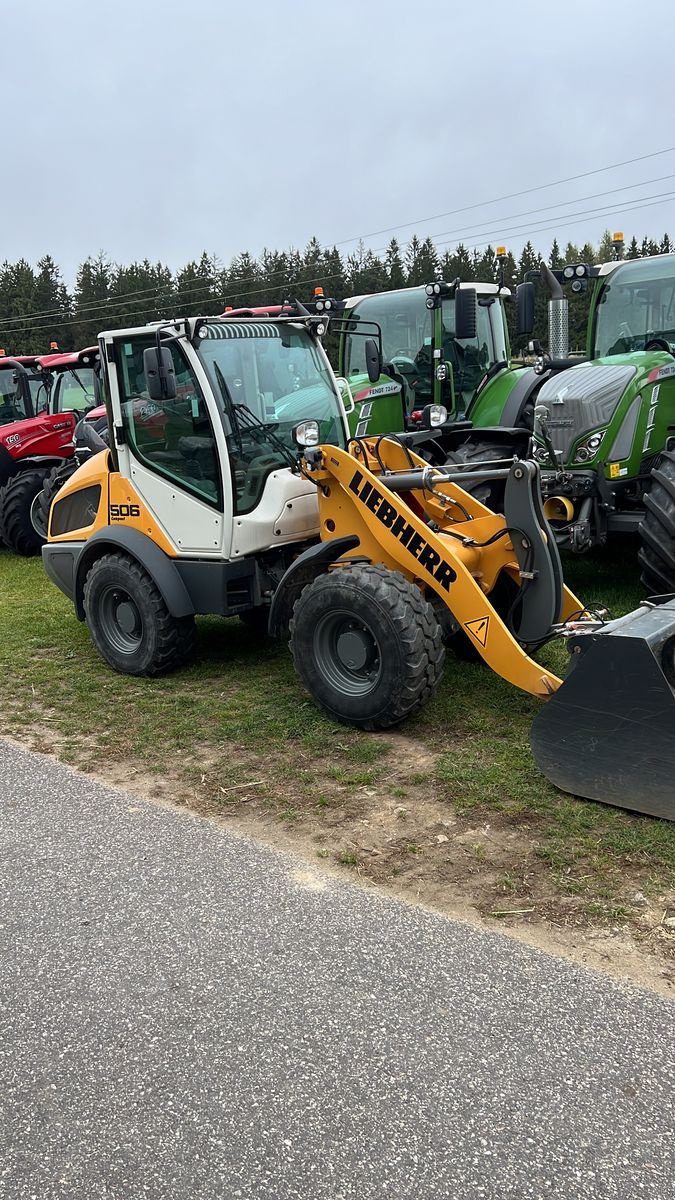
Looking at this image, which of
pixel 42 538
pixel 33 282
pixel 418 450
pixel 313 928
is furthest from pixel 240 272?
pixel 313 928

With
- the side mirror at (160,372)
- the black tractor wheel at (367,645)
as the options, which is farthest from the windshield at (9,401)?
the black tractor wheel at (367,645)

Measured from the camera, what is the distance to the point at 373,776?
185 inches

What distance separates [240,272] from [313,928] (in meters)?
58.9

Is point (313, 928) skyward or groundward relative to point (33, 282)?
groundward

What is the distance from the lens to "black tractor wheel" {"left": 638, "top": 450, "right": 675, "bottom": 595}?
644 cm

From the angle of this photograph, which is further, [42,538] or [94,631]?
[42,538]

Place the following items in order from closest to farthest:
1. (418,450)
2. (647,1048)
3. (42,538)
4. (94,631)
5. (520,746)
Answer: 1. (647,1048)
2. (520,746)
3. (94,631)
4. (418,450)
5. (42,538)

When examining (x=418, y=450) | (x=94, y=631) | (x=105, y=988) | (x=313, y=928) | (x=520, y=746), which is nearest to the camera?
(x=105, y=988)

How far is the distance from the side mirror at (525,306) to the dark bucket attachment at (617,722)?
4929mm

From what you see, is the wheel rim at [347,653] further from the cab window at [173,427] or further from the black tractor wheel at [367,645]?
the cab window at [173,427]

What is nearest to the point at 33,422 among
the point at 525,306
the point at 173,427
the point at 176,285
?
the point at 525,306

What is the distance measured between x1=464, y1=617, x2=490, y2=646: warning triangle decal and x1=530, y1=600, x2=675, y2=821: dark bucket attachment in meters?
0.71

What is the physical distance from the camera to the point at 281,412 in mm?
6223

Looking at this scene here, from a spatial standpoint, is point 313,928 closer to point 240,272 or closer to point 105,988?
point 105,988
